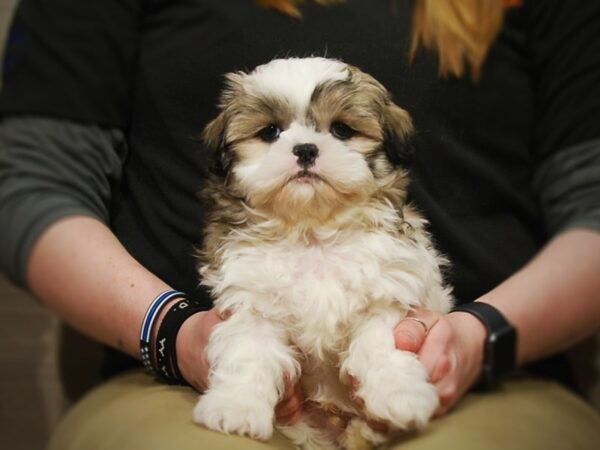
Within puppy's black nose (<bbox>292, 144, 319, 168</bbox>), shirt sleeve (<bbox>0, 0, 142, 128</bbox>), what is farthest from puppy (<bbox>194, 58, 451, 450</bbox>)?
shirt sleeve (<bbox>0, 0, 142, 128</bbox>)

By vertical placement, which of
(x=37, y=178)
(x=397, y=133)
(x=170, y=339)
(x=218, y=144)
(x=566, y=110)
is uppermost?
(x=566, y=110)

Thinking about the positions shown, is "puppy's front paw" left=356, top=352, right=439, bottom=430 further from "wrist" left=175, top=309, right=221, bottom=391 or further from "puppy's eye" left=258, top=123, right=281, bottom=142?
"puppy's eye" left=258, top=123, right=281, bottom=142

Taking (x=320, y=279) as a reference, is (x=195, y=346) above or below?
below

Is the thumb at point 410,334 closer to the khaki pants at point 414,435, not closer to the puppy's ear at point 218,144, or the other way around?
the khaki pants at point 414,435

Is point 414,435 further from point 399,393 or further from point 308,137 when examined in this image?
point 308,137

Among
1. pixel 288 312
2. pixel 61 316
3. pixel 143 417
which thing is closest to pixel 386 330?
pixel 288 312

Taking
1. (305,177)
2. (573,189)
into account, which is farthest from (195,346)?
(573,189)
